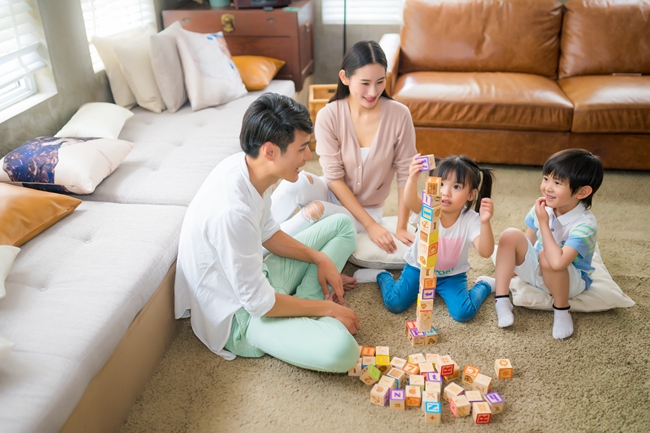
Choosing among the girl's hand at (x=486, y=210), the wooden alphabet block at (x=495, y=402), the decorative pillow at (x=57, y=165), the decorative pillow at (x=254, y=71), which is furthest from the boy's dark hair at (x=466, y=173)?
the decorative pillow at (x=254, y=71)

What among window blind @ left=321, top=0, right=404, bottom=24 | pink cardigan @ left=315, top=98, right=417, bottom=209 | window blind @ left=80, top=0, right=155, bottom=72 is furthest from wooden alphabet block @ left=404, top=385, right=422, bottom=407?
window blind @ left=321, top=0, right=404, bottom=24

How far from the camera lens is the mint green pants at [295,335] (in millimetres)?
1675

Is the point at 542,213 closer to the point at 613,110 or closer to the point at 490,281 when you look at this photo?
the point at 490,281

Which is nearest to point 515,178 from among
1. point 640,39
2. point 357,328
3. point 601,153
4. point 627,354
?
point 601,153

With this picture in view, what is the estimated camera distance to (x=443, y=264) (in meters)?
2.04

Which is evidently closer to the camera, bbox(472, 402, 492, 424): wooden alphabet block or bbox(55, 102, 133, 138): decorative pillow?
bbox(472, 402, 492, 424): wooden alphabet block

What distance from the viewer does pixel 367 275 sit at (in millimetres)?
2246

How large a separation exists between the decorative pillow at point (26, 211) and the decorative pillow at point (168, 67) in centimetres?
118

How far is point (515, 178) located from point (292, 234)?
4.98 ft

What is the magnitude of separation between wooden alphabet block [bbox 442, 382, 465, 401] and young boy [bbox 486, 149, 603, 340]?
41 centimetres

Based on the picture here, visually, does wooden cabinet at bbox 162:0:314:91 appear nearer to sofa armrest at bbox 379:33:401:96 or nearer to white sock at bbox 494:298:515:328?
sofa armrest at bbox 379:33:401:96

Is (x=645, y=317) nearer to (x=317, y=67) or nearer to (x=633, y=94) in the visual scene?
(x=633, y=94)

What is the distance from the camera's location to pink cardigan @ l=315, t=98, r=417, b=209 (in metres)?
2.28

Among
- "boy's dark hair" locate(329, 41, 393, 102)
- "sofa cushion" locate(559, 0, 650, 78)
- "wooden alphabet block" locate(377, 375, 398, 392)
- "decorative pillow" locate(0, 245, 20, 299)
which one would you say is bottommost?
"wooden alphabet block" locate(377, 375, 398, 392)
